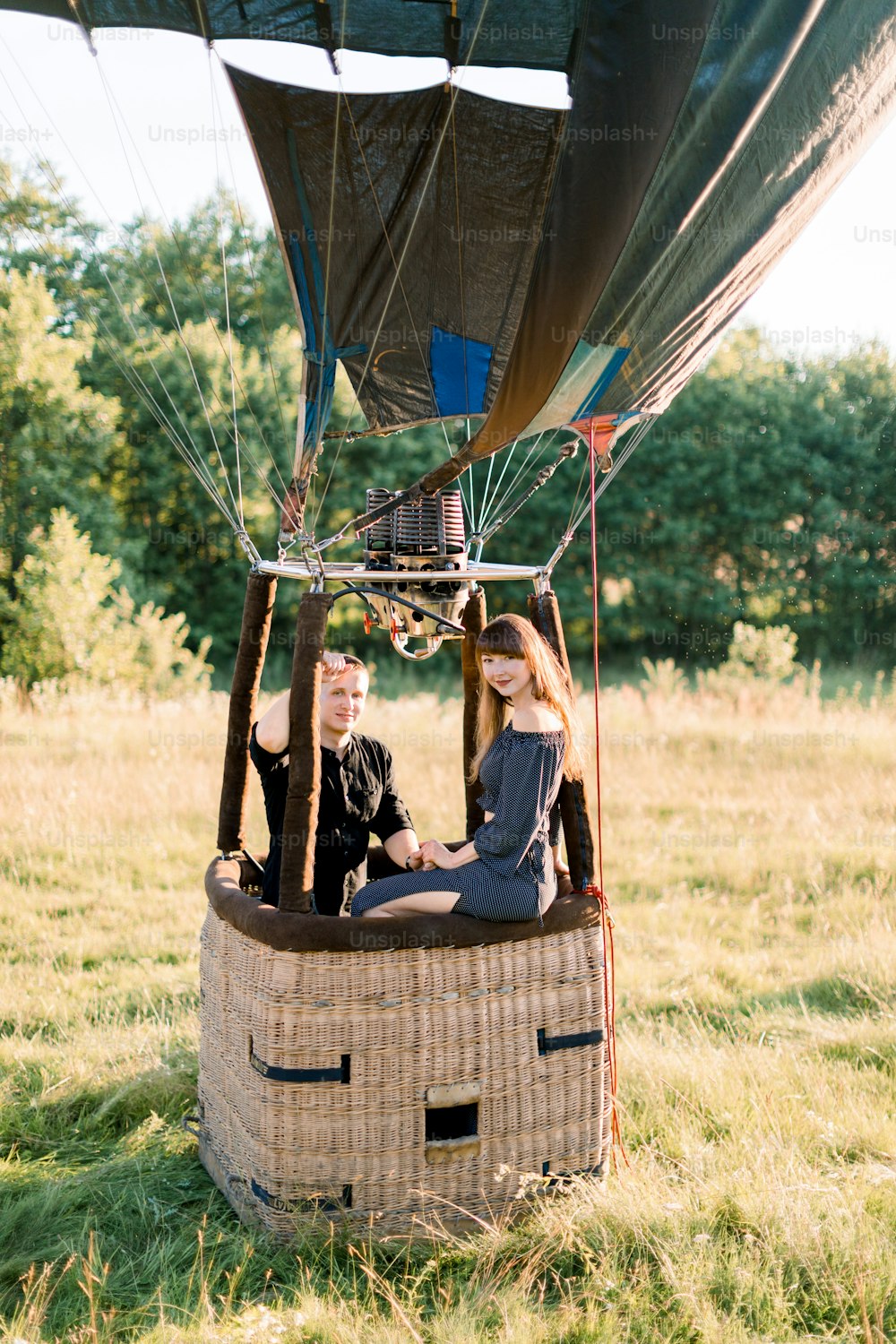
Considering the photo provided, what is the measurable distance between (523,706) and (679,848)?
3.63 meters

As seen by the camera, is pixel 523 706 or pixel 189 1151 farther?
pixel 189 1151

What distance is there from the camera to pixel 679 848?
603 cm

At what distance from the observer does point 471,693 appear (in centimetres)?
323

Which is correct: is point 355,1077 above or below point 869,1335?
above

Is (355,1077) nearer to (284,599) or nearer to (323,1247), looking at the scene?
(323,1247)

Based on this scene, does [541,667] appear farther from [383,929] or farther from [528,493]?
[383,929]

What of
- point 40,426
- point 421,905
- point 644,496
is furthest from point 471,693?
point 644,496

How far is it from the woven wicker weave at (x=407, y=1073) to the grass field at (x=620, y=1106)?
107mm

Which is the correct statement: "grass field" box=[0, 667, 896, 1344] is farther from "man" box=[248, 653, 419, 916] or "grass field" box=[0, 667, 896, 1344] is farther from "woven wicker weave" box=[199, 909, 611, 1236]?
"man" box=[248, 653, 419, 916]

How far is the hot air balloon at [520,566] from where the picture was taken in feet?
8.15

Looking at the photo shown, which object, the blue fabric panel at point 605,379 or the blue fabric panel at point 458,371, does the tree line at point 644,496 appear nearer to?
the blue fabric panel at point 458,371

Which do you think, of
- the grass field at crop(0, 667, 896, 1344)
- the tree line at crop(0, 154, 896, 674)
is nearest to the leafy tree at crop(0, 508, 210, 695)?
the tree line at crop(0, 154, 896, 674)

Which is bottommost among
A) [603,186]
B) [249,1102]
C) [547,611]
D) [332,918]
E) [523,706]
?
[249,1102]

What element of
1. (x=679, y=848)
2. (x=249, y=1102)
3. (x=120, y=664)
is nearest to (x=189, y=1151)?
(x=249, y=1102)
